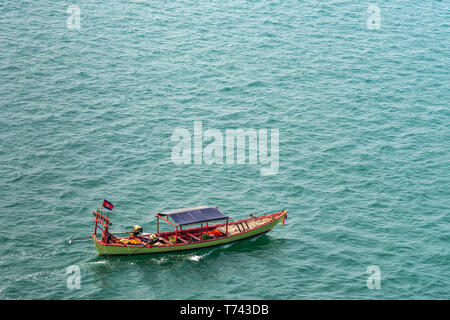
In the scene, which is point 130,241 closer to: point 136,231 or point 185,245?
point 136,231

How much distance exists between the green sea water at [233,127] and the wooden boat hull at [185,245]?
84 cm

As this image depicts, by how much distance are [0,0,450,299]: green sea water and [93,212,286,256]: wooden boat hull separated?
84 cm

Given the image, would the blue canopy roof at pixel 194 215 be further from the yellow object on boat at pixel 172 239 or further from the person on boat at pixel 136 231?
the person on boat at pixel 136 231

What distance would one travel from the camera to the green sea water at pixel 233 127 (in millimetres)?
62000

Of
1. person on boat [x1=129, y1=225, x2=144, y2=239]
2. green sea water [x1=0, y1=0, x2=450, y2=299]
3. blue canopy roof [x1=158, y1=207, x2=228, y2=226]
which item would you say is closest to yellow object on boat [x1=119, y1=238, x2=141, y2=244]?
person on boat [x1=129, y1=225, x2=144, y2=239]

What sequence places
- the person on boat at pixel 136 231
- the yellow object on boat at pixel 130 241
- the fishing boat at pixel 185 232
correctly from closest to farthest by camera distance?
the fishing boat at pixel 185 232
the yellow object on boat at pixel 130 241
the person on boat at pixel 136 231

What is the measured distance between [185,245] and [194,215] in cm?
326

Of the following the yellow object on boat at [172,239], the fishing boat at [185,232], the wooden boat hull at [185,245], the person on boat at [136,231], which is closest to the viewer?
the wooden boat hull at [185,245]

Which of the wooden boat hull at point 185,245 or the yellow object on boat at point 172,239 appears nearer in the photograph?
the wooden boat hull at point 185,245

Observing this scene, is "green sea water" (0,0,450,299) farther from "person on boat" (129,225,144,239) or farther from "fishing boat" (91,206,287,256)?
"person on boat" (129,225,144,239)

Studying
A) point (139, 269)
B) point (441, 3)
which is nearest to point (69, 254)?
point (139, 269)

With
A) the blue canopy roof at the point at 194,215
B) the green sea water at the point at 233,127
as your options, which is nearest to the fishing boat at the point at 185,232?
the blue canopy roof at the point at 194,215

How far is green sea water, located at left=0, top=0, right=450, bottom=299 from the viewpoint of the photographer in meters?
62.0

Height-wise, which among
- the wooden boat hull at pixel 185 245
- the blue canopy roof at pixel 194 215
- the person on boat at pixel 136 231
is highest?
the blue canopy roof at pixel 194 215
